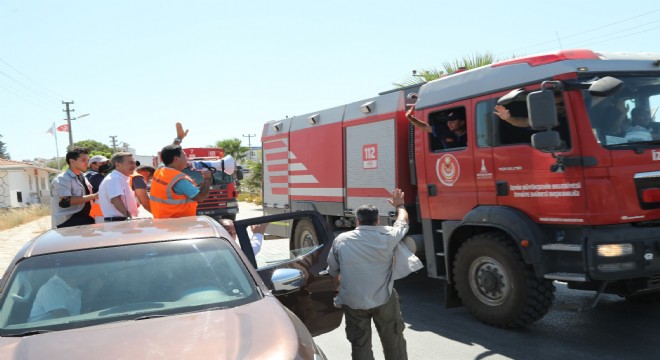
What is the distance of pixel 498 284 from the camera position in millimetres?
5652

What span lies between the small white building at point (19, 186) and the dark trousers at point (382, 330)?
125ft

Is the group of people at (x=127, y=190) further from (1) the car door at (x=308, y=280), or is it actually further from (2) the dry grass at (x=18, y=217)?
(2) the dry grass at (x=18, y=217)

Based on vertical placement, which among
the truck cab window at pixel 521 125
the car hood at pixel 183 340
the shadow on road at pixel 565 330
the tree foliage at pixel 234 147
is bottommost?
Result: the shadow on road at pixel 565 330

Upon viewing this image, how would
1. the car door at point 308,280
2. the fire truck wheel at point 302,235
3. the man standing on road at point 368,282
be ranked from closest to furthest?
the man standing on road at point 368,282
the car door at point 308,280
the fire truck wheel at point 302,235

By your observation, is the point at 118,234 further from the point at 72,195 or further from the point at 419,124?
the point at 419,124

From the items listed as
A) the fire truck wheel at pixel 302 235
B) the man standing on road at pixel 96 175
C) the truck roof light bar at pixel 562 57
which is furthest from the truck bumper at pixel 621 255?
the man standing on road at pixel 96 175

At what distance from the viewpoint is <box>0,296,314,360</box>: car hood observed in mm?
2617

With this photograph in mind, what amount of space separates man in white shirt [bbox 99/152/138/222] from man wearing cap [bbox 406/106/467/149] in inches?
131

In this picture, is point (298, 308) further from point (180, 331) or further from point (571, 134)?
point (571, 134)

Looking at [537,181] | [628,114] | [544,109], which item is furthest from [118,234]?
[628,114]

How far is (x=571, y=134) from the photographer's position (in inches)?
199

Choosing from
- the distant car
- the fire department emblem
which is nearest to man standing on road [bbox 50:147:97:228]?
the distant car

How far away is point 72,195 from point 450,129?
470 cm

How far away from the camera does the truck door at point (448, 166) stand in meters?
6.08
